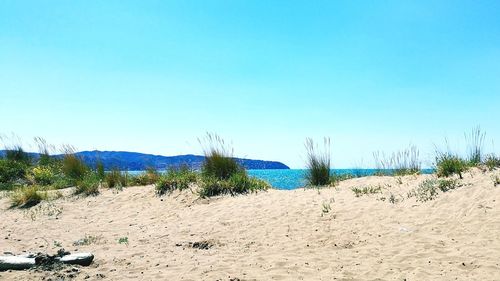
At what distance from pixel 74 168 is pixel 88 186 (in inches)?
95.9

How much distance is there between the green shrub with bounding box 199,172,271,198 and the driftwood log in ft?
19.0

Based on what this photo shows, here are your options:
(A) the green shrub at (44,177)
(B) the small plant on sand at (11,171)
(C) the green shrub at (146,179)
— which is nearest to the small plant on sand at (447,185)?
(C) the green shrub at (146,179)

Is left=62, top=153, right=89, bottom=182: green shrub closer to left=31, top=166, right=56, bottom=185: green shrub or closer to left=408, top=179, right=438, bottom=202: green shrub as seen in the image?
left=31, top=166, right=56, bottom=185: green shrub

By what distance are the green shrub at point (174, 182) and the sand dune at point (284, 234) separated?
19.1 inches

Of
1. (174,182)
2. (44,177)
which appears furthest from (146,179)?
(44,177)

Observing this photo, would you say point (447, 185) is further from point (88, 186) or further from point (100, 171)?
point (100, 171)

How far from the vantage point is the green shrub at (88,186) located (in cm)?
1455

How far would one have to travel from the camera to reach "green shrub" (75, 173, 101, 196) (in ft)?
47.7

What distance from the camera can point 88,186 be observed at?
1478cm

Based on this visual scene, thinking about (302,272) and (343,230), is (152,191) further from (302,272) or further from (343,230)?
(302,272)

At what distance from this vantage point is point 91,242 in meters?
8.59

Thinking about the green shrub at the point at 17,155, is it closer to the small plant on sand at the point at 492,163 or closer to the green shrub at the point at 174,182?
the green shrub at the point at 174,182

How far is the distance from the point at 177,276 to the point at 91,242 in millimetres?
3319

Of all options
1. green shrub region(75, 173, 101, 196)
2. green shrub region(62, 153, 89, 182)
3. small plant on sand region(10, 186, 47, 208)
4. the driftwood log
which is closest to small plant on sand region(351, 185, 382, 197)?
the driftwood log
